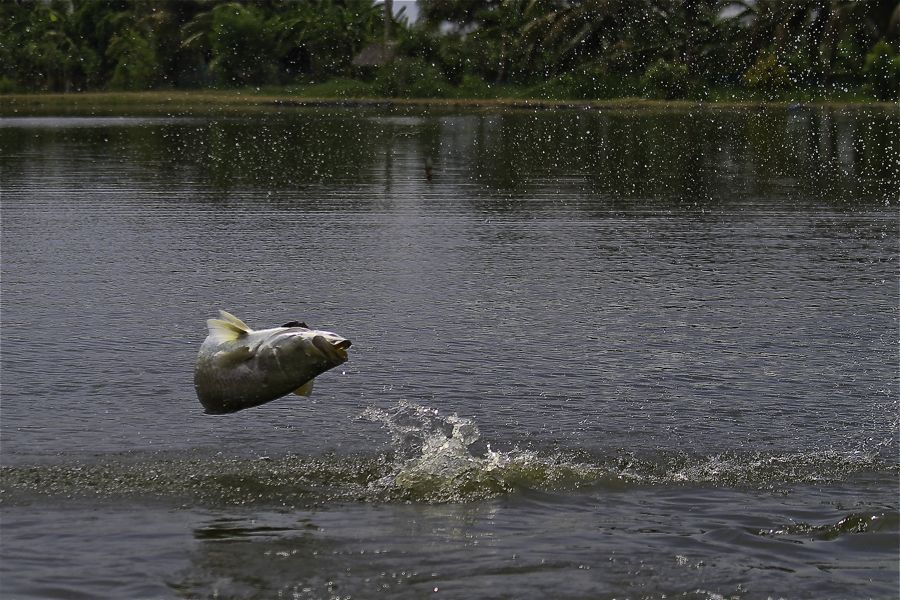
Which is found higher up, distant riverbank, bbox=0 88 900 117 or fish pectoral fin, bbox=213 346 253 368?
distant riverbank, bbox=0 88 900 117

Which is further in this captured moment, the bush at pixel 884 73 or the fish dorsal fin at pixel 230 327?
the bush at pixel 884 73

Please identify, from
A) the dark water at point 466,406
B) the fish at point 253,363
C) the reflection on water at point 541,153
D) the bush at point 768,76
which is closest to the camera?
the fish at point 253,363

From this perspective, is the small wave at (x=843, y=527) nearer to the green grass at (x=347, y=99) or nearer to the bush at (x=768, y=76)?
the green grass at (x=347, y=99)

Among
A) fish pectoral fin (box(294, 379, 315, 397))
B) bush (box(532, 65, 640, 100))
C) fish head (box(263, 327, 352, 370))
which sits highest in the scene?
bush (box(532, 65, 640, 100))

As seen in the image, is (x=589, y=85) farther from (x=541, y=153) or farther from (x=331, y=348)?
(x=331, y=348)

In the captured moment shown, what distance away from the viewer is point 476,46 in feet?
220

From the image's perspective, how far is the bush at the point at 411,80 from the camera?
67188mm

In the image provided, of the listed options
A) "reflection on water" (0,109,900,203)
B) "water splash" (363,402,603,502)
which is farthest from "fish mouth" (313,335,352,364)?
"reflection on water" (0,109,900,203)

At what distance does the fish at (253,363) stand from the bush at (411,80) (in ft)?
198

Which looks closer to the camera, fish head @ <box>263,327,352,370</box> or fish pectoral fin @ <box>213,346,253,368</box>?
fish head @ <box>263,327,352,370</box>

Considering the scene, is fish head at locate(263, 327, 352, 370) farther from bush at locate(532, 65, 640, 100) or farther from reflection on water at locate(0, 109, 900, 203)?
bush at locate(532, 65, 640, 100)

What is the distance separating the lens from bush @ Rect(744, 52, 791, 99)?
201ft

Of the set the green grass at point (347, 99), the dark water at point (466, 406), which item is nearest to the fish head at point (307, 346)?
the dark water at point (466, 406)

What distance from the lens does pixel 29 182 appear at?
28.7 meters
